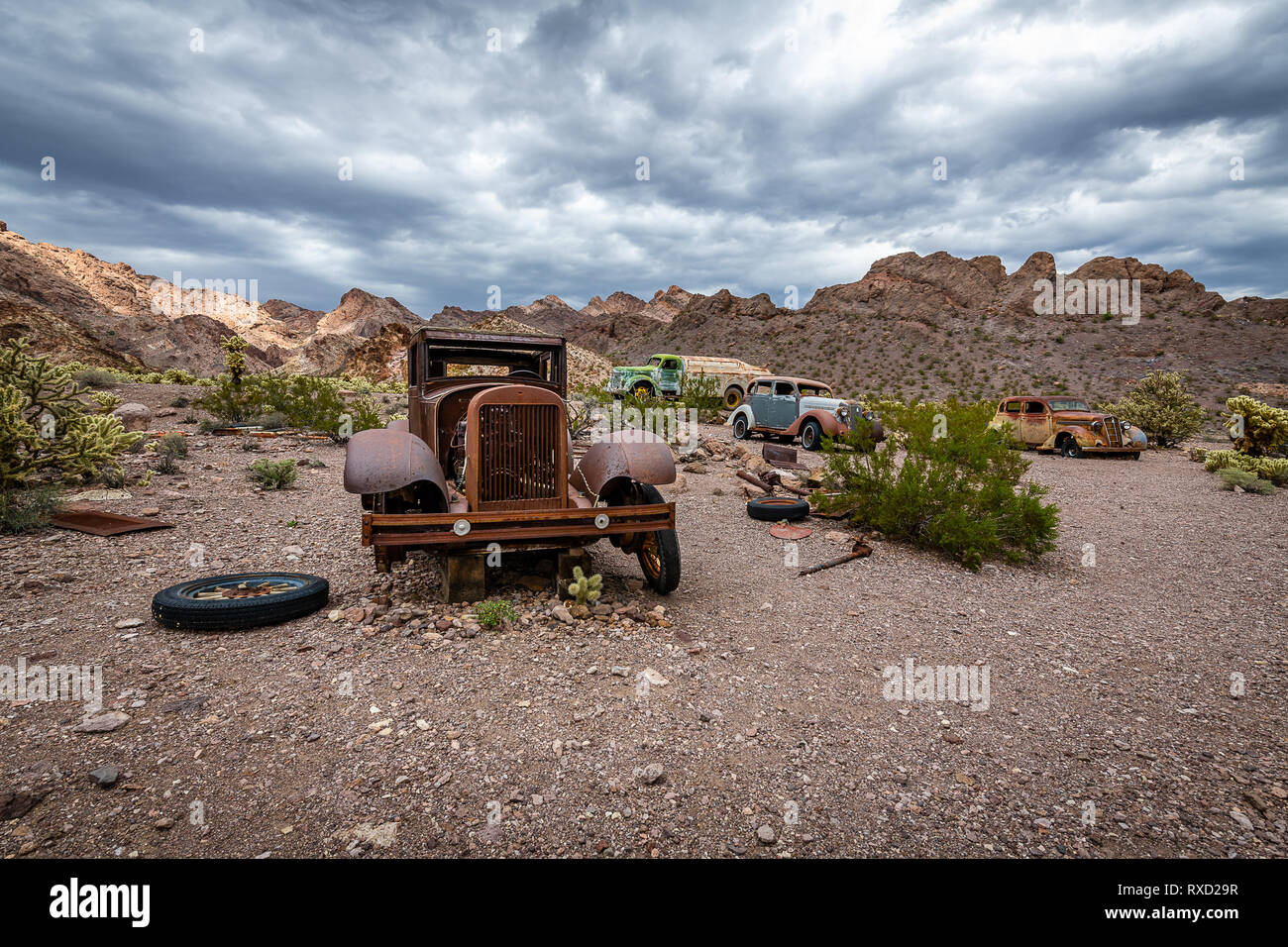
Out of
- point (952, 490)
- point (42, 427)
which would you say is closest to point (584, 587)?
point (952, 490)

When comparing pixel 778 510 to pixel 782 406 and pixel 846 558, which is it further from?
pixel 782 406

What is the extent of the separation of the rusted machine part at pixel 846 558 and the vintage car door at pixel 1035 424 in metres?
13.6

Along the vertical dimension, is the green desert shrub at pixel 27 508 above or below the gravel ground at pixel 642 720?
above

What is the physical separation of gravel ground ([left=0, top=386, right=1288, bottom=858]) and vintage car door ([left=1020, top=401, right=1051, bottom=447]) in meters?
12.6

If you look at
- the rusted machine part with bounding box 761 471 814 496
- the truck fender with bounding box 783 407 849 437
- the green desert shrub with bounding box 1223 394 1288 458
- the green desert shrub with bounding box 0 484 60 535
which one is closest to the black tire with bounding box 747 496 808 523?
the rusted machine part with bounding box 761 471 814 496

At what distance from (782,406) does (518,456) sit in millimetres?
12003

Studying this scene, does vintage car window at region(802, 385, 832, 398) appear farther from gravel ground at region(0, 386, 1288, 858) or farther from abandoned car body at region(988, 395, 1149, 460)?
gravel ground at region(0, 386, 1288, 858)

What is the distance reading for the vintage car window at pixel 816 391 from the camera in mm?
15352

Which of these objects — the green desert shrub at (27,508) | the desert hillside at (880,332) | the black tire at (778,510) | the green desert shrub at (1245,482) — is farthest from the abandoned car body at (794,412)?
the desert hillside at (880,332)

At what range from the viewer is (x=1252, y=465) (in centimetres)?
1255

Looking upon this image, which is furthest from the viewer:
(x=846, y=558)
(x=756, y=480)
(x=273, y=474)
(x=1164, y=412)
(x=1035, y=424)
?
(x=1164, y=412)

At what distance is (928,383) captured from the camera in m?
39.5

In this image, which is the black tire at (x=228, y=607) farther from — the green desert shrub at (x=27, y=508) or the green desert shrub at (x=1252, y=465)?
the green desert shrub at (x=1252, y=465)

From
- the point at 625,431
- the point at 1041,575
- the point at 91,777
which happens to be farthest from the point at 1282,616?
the point at 91,777
